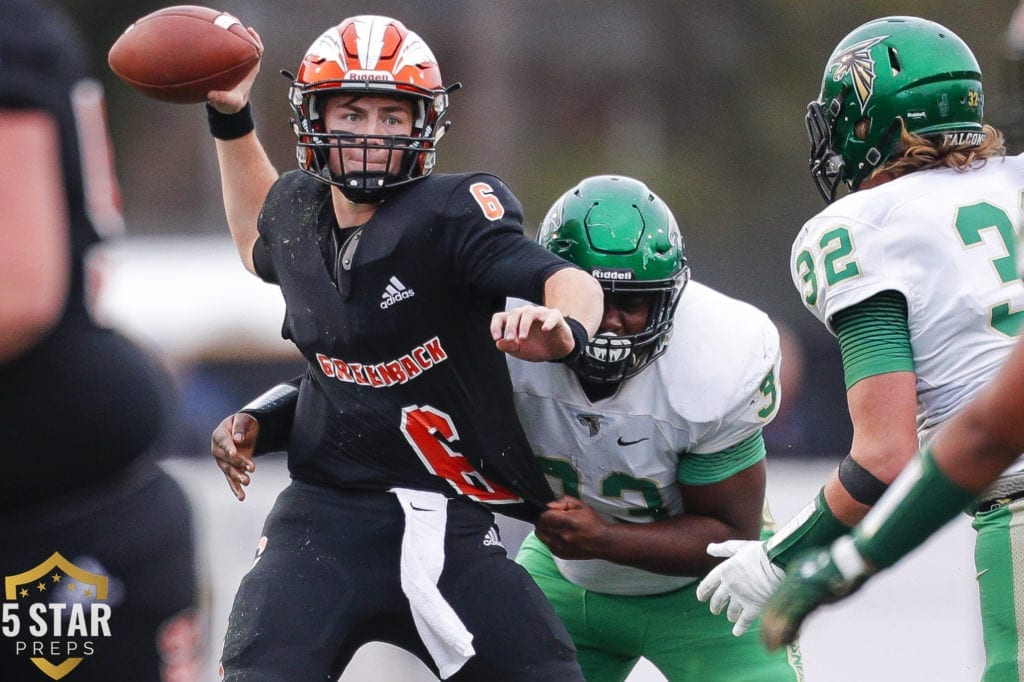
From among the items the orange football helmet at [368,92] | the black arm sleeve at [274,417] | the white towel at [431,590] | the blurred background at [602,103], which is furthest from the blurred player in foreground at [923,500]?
the blurred background at [602,103]

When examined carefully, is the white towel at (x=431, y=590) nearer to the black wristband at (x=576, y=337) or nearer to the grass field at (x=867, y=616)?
the black wristband at (x=576, y=337)

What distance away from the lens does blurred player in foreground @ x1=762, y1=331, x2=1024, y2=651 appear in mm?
A: 2115

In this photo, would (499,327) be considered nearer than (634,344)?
Yes

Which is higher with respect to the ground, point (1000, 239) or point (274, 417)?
point (1000, 239)

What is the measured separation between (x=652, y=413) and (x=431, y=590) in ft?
2.35

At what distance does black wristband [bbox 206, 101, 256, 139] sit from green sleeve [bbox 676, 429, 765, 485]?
1398 mm

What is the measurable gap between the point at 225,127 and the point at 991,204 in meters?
1.91

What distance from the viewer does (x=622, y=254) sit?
3582 mm

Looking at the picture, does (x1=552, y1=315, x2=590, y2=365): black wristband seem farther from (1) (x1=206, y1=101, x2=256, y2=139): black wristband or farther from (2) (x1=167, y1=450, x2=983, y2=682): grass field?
(2) (x1=167, y1=450, x2=983, y2=682): grass field

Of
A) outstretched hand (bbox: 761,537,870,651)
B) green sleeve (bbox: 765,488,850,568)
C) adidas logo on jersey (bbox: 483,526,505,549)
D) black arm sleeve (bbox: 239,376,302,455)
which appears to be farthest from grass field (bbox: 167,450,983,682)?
outstretched hand (bbox: 761,537,870,651)

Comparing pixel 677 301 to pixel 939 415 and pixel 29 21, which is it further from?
pixel 29 21

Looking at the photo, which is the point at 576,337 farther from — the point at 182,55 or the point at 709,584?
the point at 182,55

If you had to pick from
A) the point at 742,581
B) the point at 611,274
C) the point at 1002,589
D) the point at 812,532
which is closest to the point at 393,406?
the point at 611,274

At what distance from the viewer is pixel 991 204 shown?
309 centimetres
